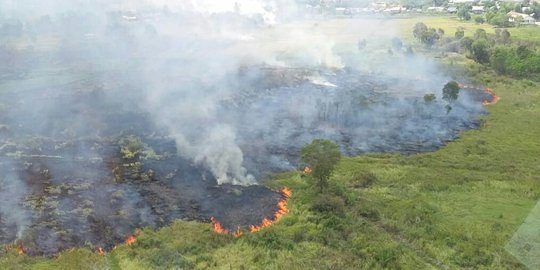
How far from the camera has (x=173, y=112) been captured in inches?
2908

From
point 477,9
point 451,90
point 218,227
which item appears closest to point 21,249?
point 218,227

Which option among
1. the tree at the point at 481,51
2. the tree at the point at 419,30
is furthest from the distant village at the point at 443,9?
the tree at the point at 481,51

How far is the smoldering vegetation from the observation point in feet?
153

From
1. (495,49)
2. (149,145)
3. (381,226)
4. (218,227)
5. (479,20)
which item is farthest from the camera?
(479,20)

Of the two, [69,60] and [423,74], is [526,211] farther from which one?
[69,60]

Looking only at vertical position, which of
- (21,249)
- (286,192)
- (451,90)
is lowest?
(286,192)

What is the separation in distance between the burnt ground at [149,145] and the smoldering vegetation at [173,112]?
0.64 feet

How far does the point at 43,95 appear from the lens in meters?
83.8

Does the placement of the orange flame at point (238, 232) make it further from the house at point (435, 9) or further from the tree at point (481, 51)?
the house at point (435, 9)

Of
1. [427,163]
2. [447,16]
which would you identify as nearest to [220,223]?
[427,163]

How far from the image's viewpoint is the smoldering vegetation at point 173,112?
46.6 meters

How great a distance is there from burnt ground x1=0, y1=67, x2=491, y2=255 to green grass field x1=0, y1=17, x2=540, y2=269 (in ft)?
9.48

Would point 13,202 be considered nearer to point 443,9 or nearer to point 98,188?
point 98,188

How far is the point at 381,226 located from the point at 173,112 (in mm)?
39669
